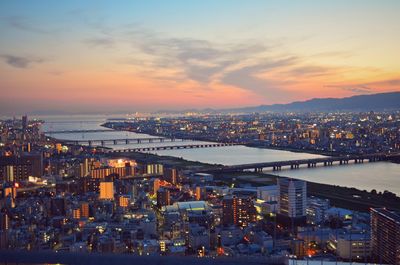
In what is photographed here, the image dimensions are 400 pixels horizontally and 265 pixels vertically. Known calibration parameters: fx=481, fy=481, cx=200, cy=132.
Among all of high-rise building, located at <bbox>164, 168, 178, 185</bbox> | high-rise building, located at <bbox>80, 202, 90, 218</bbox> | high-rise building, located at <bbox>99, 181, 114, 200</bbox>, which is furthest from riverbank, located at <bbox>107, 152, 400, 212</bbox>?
high-rise building, located at <bbox>80, 202, 90, 218</bbox>

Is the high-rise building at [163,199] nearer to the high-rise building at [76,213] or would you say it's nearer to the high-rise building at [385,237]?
the high-rise building at [76,213]

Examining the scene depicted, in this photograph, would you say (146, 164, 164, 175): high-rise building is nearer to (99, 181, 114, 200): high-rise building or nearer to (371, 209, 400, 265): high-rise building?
(99, 181, 114, 200): high-rise building

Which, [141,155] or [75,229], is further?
[141,155]

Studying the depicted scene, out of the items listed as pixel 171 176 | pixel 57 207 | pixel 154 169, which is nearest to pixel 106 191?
pixel 57 207

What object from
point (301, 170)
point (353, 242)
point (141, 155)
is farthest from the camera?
point (141, 155)

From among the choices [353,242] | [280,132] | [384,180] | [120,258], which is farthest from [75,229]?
[280,132]

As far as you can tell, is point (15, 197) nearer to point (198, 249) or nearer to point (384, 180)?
point (198, 249)
